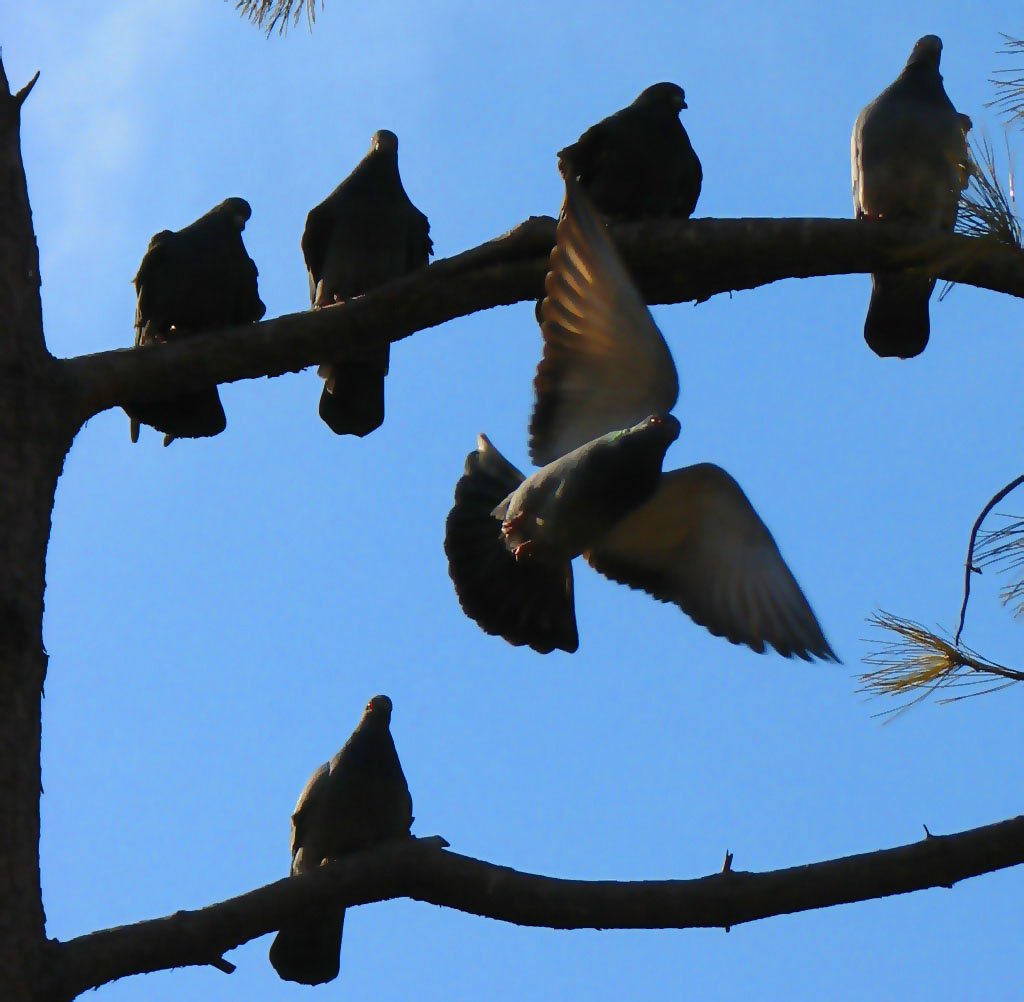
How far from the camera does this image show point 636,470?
413 centimetres

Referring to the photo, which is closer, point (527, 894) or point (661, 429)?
point (527, 894)

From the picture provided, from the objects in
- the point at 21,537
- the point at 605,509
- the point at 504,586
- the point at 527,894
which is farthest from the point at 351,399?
the point at 527,894

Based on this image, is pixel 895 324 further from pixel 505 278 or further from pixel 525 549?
pixel 525 549

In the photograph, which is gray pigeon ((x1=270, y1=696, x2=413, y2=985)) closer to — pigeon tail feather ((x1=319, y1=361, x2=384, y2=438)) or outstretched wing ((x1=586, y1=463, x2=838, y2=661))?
pigeon tail feather ((x1=319, y1=361, x2=384, y2=438))

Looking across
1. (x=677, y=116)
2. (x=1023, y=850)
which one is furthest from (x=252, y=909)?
(x=677, y=116)

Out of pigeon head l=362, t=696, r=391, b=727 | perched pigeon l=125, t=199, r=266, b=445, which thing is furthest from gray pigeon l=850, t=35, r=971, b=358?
perched pigeon l=125, t=199, r=266, b=445

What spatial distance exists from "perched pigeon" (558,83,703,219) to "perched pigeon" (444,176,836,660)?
1.42 meters

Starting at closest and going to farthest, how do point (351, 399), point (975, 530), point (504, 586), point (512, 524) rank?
point (975, 530)
point (512, 524)
point (504, 586)
point (351, 399)

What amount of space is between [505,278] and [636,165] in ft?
5.30

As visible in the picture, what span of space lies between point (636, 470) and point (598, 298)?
603 mm

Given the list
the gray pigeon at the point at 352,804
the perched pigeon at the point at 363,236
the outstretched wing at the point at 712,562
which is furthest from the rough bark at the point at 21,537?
the perched pigeon at the point at 363,236

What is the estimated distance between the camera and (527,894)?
3.40 metres

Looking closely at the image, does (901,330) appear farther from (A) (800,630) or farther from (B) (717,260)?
(A) (800,630)

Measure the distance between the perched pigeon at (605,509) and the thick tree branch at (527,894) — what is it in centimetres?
95
